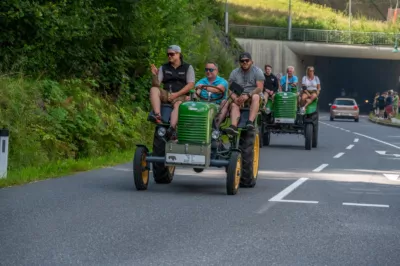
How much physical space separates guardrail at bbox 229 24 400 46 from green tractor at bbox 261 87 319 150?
59272 millimetres

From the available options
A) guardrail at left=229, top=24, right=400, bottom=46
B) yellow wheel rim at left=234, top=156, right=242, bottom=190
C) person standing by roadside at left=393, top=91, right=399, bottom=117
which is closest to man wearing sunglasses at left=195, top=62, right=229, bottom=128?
yellow wheel rim at left=234, top=156, right=242, bottom=190

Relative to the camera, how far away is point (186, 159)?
13.4m

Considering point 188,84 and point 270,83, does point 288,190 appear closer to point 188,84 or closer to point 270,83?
point 188,84

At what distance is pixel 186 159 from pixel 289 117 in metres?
13.3

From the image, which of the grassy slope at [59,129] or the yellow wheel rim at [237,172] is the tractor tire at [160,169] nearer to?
the yellow wheel rim at [237,172]

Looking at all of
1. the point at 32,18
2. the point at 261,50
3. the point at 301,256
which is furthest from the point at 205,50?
the point at 261,50

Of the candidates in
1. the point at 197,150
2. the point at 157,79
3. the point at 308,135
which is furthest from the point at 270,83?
the point at 197,150

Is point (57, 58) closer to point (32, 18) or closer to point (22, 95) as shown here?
point (32, 18)

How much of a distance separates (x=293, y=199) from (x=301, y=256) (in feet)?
15.2

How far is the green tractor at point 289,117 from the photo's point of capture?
2639cm

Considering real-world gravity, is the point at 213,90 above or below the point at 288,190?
above

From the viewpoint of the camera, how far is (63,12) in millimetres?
20906

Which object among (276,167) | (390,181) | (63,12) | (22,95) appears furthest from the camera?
(63,12)

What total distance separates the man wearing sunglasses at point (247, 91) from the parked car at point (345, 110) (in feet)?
160
